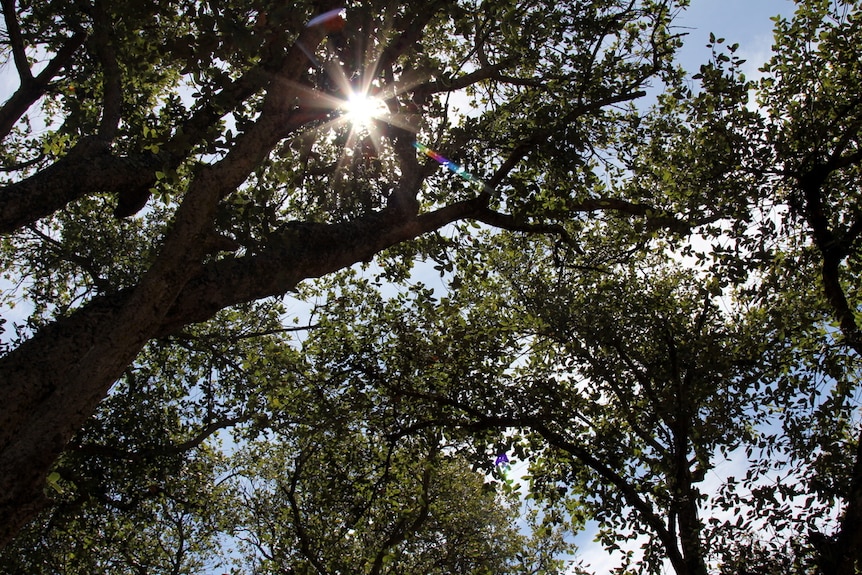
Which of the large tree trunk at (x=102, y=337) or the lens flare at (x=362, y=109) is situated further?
the lens flare at (x=362, y=109)

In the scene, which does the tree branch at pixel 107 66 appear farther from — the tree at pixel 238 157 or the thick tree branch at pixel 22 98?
the thick tree branch at pixel 22 98

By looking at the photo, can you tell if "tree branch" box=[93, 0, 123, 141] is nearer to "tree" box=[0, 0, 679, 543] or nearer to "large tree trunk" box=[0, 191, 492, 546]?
"tree" box=[0, 0, 679, 543]

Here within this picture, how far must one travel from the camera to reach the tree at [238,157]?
183 inches

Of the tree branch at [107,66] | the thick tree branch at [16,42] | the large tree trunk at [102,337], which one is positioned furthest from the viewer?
the thick tree branch at [16,42]

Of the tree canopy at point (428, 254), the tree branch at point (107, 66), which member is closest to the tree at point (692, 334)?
the tree canopy at point (428, 254)

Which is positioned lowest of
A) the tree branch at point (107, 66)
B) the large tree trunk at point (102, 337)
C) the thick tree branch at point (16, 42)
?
the large tree trunk at point (102, 337)

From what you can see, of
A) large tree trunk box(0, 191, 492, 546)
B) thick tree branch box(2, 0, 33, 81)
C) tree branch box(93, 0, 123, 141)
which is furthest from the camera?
thick tree branch box(2, 0, 33, 81)

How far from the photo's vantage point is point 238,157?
17.5 feet

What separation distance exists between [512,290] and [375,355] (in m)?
3.89

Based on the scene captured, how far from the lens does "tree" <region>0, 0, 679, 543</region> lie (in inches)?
183

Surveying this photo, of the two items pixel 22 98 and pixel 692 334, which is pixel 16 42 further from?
pixel 692 334

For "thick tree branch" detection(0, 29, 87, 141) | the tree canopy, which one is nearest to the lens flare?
the tree canopy

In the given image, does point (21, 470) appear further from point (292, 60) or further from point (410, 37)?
point (410, 37)

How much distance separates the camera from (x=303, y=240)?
650cm
